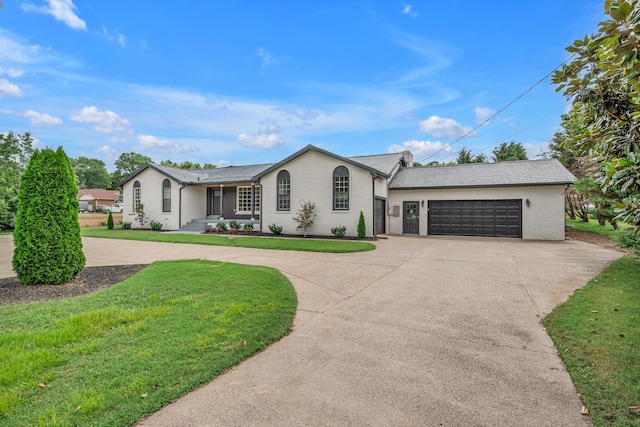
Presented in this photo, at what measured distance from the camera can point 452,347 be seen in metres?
3.62

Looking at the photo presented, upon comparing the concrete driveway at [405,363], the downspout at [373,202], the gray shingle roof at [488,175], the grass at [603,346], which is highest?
the gray shingle roof at [488,175]

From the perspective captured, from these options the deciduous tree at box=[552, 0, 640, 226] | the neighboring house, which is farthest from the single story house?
the neighboring house

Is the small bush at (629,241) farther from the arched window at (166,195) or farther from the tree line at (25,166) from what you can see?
the arched window at (166,195)

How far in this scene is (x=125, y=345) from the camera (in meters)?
3.38

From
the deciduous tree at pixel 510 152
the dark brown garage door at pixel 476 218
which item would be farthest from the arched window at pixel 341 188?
the deciduous tree at pixel 510 152

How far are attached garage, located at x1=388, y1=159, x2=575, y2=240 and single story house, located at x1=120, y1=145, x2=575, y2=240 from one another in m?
0.04

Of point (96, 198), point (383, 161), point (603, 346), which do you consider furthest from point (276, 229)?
point (96, 198)

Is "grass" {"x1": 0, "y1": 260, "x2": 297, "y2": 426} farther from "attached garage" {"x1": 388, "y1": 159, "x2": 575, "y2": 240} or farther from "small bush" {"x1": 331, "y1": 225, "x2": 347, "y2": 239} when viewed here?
"attached garage" {"x1": 388, "y1": 159, "x2": 575, "y2": 240}

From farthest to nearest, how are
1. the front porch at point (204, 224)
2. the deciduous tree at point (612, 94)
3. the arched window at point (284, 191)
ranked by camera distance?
the front porch at point (204, 224) → the arched window at point (284, 191) → the deciduous tree at point (612, 94)

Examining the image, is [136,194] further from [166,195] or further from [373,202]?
[373,202]

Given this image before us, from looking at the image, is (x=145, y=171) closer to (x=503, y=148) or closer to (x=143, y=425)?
(x=143, y=425)

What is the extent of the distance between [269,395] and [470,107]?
20.3m

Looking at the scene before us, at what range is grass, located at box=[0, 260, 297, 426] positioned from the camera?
2.37m

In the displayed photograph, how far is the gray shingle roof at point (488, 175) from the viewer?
15883 mm
